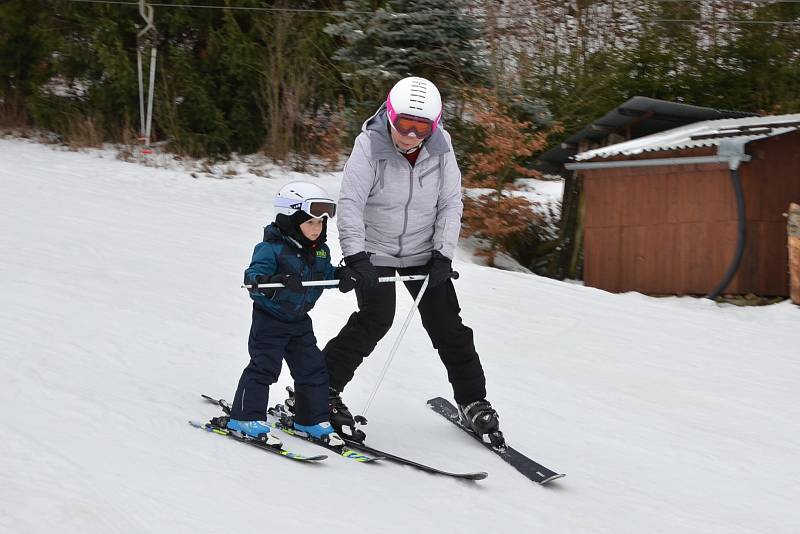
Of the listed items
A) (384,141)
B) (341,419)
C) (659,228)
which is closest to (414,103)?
(384,141)

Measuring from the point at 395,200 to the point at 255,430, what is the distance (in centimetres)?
121

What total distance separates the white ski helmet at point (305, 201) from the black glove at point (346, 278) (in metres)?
0.25

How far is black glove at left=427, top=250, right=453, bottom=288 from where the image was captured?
4246 mm

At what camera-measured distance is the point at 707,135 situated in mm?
10992

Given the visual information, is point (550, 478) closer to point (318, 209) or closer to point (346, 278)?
point (346, 278)

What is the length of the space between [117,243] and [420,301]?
19.6 feet

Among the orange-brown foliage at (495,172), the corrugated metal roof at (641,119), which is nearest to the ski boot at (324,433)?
the orange-brown foliage at (495,172)

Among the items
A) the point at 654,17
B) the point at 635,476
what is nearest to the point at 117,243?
the point at 635,476

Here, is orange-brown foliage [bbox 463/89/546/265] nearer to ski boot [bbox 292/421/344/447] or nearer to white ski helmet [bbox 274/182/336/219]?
ski boot [bbox 292/421/344/447]

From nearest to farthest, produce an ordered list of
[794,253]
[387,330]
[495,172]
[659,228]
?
[387,330]
[794,253]
[659,228]
[495,172]

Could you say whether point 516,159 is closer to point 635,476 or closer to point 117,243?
point 117,243

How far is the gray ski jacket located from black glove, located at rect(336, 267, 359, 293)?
95 millimetres

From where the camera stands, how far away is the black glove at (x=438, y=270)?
4246 mm

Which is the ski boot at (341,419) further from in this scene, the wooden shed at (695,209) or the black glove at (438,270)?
the wooden shed at (695,209)
